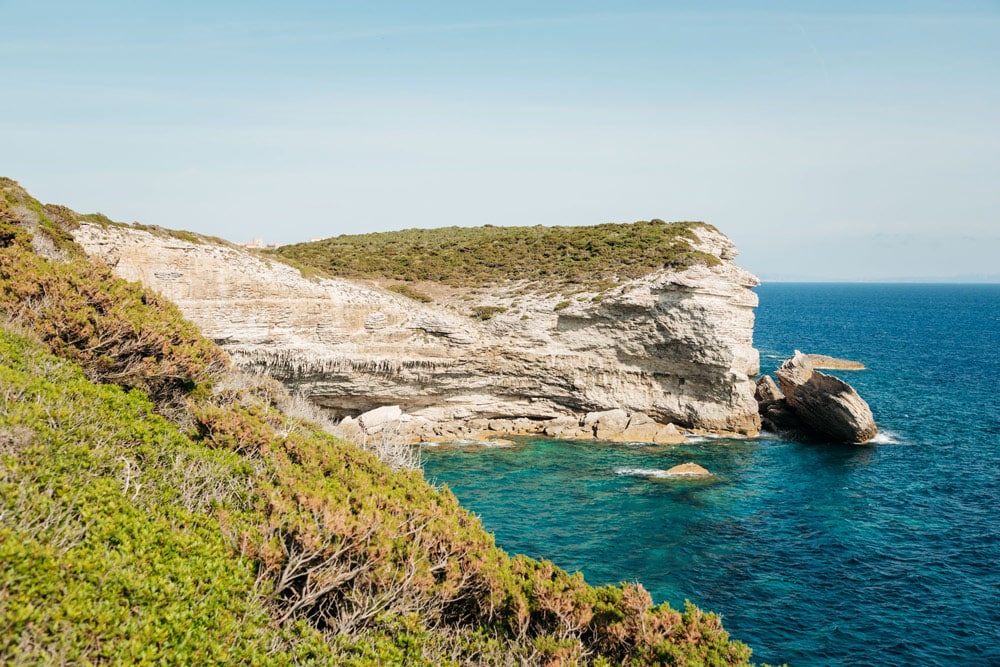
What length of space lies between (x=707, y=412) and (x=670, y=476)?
395 inches

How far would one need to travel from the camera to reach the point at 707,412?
39.1 meters

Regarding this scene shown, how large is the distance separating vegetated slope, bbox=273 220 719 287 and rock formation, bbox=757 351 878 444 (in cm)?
1016

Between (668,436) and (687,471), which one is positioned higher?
(668,436)

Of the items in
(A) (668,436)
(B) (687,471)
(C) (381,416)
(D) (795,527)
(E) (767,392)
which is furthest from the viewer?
(E) (767,392)

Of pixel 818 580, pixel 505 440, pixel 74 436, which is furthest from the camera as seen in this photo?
pixel 505 440

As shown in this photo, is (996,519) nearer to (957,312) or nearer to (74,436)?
(74,436)

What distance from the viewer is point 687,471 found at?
30.8 metres

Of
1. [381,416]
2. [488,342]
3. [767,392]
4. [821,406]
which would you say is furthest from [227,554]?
[767,392]

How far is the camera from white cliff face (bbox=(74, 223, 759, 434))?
3328 centimetres

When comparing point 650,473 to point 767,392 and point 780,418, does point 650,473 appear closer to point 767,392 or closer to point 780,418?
point 780,418

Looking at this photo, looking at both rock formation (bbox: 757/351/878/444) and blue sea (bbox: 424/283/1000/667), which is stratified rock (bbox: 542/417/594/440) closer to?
blue sea (bbox: 424/283/1000/667)

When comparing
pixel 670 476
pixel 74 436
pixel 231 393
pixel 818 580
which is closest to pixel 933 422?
pixel 670 476

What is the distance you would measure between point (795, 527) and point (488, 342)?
19.9m

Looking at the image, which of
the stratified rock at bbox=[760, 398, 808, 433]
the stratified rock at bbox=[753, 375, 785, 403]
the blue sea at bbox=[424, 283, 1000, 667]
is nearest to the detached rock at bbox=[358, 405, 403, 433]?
the blue sea at bbox=[424, 283, 1000, 667]
